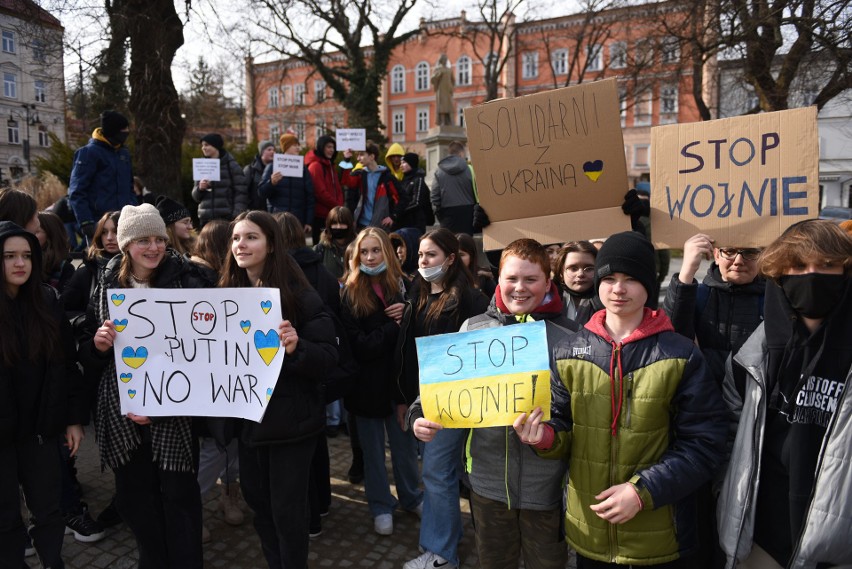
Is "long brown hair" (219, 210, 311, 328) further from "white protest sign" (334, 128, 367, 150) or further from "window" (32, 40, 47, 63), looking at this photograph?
"window" (32, 40, 47, 63)

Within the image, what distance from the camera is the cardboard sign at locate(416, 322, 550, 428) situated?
84.4 inches

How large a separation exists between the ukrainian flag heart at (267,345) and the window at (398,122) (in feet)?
181

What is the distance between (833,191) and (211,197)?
143 feet

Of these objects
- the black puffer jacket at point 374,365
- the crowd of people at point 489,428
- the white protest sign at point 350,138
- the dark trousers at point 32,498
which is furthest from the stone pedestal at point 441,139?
the dark trousers at point 32,498

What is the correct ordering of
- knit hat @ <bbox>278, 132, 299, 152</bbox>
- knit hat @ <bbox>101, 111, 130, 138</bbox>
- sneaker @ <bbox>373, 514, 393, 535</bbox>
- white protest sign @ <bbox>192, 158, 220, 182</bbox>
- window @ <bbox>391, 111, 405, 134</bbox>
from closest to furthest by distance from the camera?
1. sneaker @ <bbox>373, 514, 393, 535</bbox>
2. knit hat @ <bbox>101, 111, 130, 138</bbox>
3. white protest sign @ <bbox>192, 158, 220, 182</bbox>
4. knit hat @ <bbox>278, 132, 299, 152</bbox>
5. window @ <bbox>391, 111, 405, 134</bbox>

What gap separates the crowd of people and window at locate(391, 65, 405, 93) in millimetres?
54025

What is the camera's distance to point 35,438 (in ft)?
9.29

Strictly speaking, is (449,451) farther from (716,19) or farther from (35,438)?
(716,19)

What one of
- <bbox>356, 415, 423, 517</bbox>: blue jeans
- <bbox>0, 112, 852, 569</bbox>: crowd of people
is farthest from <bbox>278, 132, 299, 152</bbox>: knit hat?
<bbox>356, 415, 423, 517</bbox>: blue jeans

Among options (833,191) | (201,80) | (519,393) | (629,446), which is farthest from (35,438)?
(833,191)

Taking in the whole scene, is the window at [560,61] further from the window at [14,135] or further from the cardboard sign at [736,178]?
the cardboard sign at [736,178]

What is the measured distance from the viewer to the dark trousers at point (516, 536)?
245 centimetres

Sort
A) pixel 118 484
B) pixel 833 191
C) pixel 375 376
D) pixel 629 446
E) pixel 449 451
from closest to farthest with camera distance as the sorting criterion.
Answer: pixel 629 446 < pixel 118 484 < pixel 449 451 < pixel 375 376 < pixel 833 191

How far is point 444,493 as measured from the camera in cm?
326
